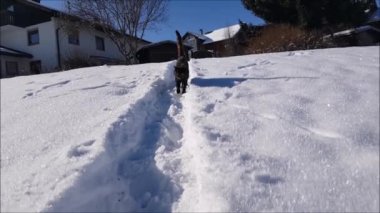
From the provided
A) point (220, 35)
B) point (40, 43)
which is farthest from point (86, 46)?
point (220, 35)

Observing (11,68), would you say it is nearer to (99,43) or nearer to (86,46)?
(86,46)

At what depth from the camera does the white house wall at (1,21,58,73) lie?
82.9 feet

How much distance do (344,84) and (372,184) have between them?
107 inches

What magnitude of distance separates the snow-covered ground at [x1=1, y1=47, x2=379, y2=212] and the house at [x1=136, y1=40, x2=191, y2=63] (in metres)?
23.5

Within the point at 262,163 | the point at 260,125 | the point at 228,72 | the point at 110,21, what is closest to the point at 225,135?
the point at 260,125

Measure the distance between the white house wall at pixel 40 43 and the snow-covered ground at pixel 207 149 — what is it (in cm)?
1981

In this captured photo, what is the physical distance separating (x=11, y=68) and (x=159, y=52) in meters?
10.7

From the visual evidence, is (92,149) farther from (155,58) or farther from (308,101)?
(155,58)

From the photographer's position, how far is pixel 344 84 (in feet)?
18.3

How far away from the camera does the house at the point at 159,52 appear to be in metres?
30.0

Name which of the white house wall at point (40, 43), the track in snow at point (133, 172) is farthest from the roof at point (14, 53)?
the track in snow at point (133, 172)

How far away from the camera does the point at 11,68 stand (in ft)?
82.5

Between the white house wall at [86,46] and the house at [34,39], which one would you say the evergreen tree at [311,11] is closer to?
the house at [34,39]

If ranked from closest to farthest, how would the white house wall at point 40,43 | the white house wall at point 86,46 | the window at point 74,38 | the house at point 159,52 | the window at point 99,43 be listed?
the white house wall at point 40,43 < the white house wall at point 86,46 < the window at point 74,38 < the window at point 99,43 < the house at point 159,52
